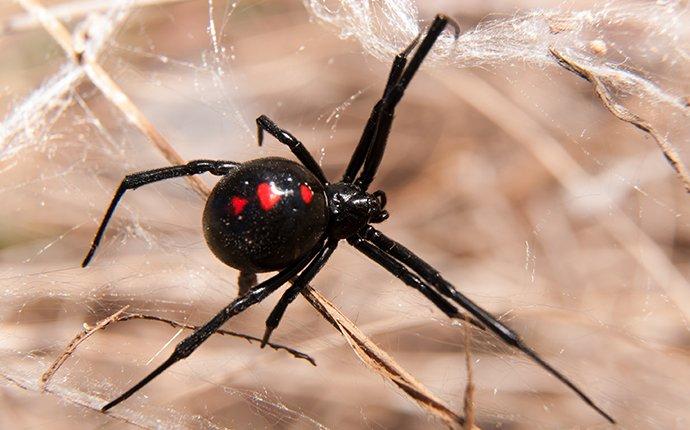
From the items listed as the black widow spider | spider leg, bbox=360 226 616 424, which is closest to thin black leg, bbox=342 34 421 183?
the black widow spider

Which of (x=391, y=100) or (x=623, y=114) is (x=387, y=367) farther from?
(x=623, y=114)

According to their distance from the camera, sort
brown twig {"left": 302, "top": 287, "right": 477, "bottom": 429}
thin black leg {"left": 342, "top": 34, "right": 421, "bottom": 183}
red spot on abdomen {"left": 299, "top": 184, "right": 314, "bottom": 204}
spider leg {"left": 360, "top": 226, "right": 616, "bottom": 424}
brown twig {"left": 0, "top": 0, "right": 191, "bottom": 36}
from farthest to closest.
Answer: brown twig {"left": 0, "top": 0, "right": 191, "bottom": 36}
thin black leg {"left": 342, "top": 34, "right": 421, "bottom": 183}
red spot on abdomen {"left": 299, "top": 184, "right": 314, "bottom": 204}
spider leg {"left": 360, "top": 226, "right": 616, "bottom": 424}
brown twig {"left": 302, "top": 287, "right": 477, "bottom": 429}

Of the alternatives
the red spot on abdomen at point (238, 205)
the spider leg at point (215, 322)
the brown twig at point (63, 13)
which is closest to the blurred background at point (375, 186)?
the brown twig at point (63, 13)

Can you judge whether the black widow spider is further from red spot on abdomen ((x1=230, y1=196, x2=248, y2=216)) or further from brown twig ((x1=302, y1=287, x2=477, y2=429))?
brown twig ((x1=302, y1=287, x2=477, y2=429))

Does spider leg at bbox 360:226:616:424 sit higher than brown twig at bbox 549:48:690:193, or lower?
lower

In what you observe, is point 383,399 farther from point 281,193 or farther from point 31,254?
point 31,254

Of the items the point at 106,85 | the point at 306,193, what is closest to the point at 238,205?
the point at 306,193

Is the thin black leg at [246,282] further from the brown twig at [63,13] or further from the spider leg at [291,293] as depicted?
the brown twig at [63,13]

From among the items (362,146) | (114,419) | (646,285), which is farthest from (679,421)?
(114,419)
